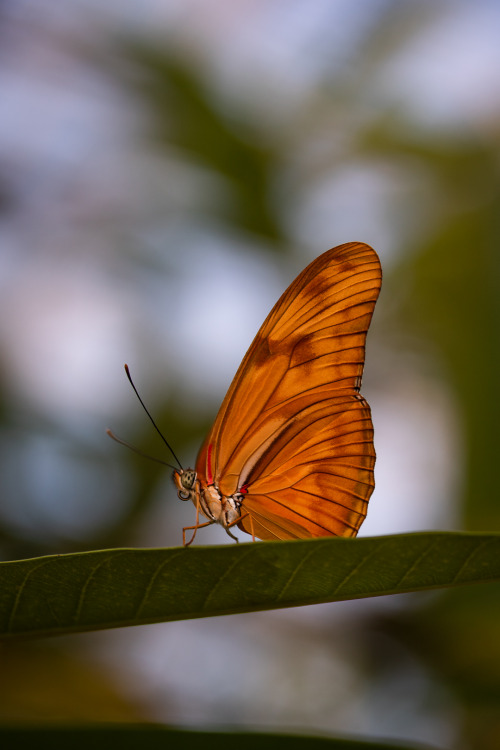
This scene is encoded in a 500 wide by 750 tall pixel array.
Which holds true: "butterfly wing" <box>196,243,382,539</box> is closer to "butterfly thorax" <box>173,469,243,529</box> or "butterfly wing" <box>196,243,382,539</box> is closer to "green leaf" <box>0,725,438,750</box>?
A: "butterfly thorax" <box>173,469,243,529</box>

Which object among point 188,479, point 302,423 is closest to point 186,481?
point 188,479

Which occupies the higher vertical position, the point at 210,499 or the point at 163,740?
the point at 210,499

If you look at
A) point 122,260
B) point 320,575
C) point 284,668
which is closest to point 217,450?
point 320,575

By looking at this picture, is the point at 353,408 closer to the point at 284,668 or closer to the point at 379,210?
the point at 284,668

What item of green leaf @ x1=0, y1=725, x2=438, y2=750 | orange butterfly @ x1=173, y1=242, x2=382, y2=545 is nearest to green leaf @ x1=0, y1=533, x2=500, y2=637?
green leaf @ x1=0, y1=725, x2=438, y2=750

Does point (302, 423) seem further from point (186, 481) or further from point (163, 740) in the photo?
point (163, 740)

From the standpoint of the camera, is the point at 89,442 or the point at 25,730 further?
the point at 89,442

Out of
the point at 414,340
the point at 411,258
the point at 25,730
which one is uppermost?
the point at 411,258

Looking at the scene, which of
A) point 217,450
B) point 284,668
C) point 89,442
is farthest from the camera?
point 89,442
